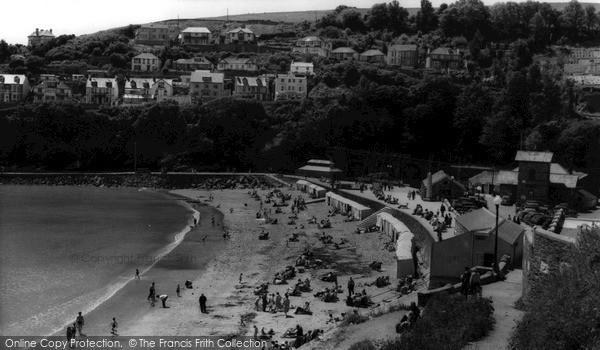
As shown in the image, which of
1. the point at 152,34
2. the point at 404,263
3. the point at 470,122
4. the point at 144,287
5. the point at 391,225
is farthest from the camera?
the point at 152,34

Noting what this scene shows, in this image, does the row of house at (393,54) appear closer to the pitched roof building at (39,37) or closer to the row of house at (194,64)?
the row of house at (194,64)

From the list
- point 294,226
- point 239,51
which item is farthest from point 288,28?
point 294,226

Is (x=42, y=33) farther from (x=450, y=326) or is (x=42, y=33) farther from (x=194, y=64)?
(x=450, y=326)

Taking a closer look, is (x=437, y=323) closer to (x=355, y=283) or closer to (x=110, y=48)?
(x=355, y=283)

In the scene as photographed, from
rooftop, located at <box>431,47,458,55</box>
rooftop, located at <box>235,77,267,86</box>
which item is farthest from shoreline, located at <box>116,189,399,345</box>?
rooftop, located at <box>431,47,458,55</box>

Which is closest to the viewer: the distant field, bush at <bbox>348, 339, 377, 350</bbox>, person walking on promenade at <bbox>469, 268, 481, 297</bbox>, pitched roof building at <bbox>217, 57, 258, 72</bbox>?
bush at <bbox>348, 339, 377, 350</bbox>

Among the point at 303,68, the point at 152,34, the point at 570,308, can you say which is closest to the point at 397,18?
the point at 303,68

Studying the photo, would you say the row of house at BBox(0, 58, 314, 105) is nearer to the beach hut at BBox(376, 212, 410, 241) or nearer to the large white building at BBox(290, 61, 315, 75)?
the large white building at BBox(290, 61, 315, 75)
